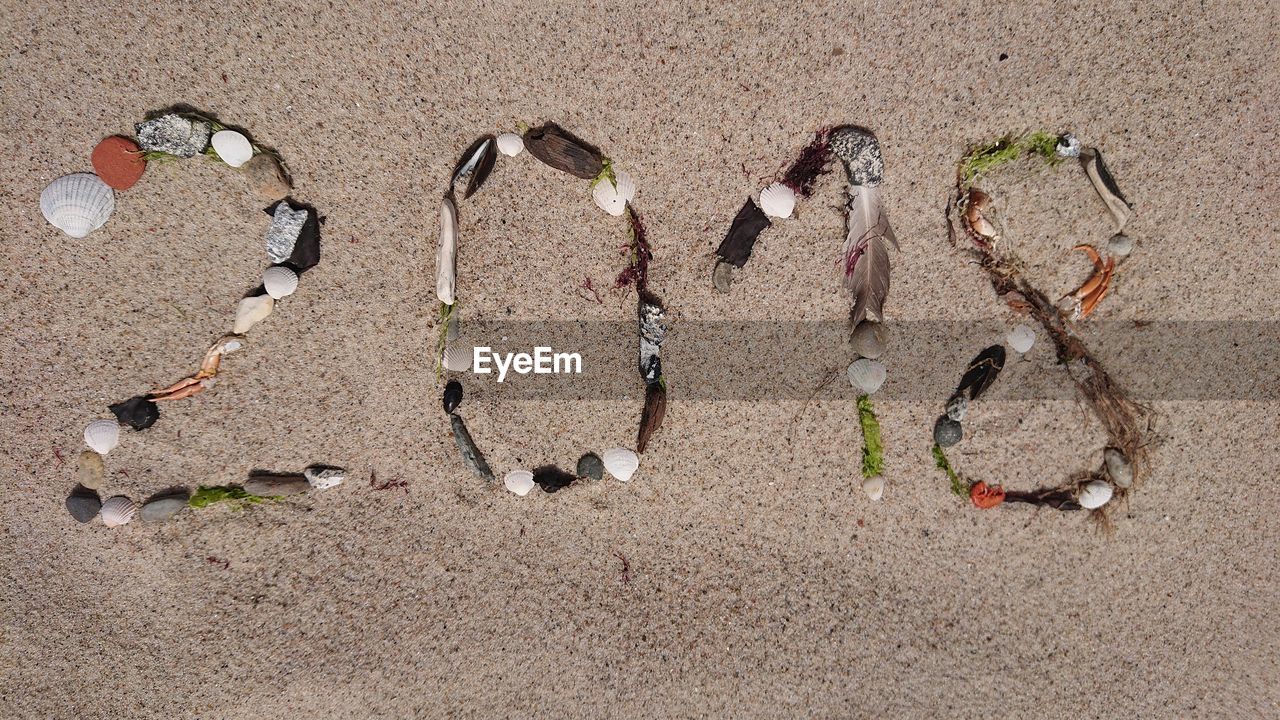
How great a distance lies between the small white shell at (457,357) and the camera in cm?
300

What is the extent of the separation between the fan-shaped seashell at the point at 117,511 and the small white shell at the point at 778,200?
352cm

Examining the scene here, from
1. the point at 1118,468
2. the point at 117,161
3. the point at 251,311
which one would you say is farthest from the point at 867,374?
the point at 117,161

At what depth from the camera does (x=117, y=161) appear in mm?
2852

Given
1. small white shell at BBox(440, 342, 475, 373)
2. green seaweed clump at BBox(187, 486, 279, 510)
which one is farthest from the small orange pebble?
green seaweed clump at BBox(187, 486, 279, 510)

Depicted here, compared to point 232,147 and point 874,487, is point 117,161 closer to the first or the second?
point 232,147

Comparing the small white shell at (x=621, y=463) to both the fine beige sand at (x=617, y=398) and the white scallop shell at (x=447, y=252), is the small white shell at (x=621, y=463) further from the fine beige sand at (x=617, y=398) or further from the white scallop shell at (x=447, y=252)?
the white scallop shell at (x=447, y=252)

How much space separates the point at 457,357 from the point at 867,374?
2.06 meters

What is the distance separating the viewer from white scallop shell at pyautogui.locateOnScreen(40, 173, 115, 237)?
2.82 meters

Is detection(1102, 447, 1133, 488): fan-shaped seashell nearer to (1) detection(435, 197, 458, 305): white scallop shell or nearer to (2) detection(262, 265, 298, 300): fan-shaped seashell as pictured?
(1) detection(435, 197, 458, 305): white scallop shell

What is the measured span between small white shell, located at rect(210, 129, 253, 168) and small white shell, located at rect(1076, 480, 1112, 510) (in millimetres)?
4503

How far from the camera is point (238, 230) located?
9.73 feet

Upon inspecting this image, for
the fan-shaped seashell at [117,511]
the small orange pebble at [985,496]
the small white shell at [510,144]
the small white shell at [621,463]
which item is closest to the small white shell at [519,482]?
the small white shell at [621,463]

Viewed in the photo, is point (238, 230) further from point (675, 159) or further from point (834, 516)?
point (834, 516)

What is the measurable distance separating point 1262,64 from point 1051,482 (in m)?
2.29
